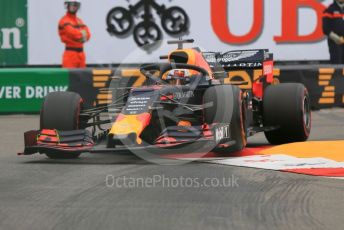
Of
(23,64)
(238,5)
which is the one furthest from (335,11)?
(23,64)

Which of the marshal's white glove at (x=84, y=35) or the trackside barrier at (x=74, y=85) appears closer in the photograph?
the trackside barrier at (x=74, y=85)

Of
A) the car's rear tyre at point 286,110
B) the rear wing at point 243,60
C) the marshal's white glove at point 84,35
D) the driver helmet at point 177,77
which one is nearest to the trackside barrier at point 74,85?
the marshal's white glove at point 84,35

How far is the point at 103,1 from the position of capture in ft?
62.5

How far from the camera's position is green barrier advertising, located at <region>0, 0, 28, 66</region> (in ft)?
61.0

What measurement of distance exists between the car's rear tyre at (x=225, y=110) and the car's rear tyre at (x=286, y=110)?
1244mm

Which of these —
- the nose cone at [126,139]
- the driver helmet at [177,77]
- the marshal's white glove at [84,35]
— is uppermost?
the marshal's white glove at [84,35]

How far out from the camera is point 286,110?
10.1 m

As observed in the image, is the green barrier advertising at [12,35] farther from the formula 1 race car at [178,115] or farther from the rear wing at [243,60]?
the formula 1 race car at [178,115]

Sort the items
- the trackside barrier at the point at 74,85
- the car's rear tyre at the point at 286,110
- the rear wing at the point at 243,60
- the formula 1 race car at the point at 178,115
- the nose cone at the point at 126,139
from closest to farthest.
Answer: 1. the nose cone at the point at 126,139
2. the formula 1 race car at the point at 178,115
3. the car's rear tyre at the point at 286,110
4. the rear wing at the point at 243,60
5. the trackside barrier at the point at 74,85

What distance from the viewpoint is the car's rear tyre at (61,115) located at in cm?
916

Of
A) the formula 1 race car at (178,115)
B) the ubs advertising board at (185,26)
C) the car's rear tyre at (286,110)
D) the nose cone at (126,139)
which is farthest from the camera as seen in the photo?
the ubs advertising board at (185,26)

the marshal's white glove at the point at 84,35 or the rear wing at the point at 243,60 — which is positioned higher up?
the marshal's white glove at the point at 84,35

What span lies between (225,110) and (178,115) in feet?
2.07

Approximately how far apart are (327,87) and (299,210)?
→ 10639 millimetres
